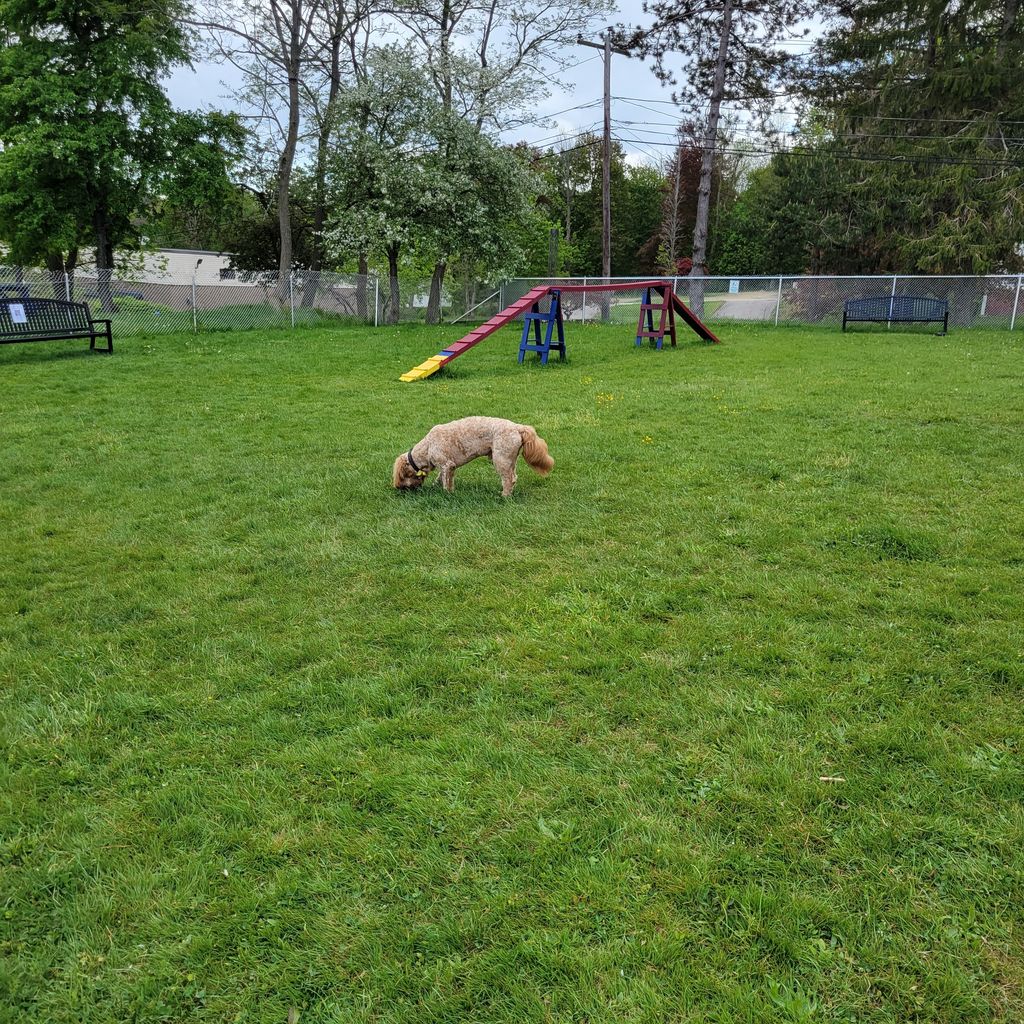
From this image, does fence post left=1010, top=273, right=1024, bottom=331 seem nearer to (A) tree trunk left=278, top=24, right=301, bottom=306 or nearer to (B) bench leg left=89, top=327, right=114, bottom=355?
(A) tree trunk left=278, top=24, right=301, bottom=306

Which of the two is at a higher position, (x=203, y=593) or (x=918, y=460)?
(x=918, y=460)

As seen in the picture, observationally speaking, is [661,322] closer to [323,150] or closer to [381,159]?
[381,159]

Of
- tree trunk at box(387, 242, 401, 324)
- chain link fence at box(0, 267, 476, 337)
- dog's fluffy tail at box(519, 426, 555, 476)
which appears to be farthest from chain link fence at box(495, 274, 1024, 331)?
dog's fluffy tail at box(519, 426, 555, 476)

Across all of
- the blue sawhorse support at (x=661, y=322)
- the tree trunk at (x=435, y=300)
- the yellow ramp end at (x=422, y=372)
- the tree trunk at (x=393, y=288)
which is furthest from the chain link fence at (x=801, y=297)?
the yellow ramp end at (x=422, y=372)

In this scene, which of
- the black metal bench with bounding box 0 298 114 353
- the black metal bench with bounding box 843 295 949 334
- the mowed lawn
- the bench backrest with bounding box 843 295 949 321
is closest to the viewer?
the mowed lawn

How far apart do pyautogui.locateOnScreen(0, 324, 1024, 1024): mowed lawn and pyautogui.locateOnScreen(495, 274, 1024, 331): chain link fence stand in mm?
14179

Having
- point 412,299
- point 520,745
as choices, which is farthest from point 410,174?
point 520,745

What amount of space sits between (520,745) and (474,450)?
3133mm

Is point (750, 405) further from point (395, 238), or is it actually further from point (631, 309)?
point (631, 309)

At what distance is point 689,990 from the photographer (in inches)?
73.1

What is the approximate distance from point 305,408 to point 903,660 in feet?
26.5

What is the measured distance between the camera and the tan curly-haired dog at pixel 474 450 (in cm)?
548

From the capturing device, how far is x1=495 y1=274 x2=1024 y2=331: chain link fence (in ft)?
60.9

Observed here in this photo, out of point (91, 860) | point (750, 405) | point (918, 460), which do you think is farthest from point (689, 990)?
point (750, 405)
